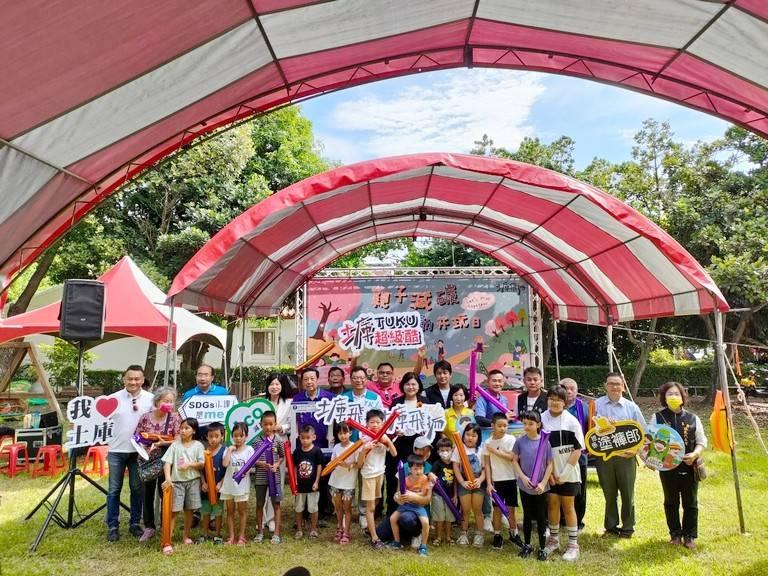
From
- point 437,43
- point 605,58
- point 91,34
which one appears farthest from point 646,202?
point 91,34

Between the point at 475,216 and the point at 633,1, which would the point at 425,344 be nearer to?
the point at 475,216

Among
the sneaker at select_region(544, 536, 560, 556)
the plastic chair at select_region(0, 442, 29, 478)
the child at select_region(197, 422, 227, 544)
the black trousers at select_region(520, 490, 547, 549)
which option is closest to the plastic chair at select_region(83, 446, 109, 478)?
the plastic chair at select_region(0, 442, 29, 478)

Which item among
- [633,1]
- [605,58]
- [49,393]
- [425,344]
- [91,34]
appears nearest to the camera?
[91,34]

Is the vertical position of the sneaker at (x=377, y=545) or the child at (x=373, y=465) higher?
the child at (x=373, y=465)

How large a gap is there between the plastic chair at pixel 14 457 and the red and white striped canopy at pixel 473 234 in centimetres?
347

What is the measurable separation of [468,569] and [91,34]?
4422mm

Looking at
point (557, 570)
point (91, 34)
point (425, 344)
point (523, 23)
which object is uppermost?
point (523, 23)

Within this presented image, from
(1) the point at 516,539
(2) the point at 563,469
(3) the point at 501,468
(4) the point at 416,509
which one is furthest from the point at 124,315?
(2) the point at 563,469

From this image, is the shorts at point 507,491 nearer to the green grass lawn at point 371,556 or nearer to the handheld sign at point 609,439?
the green grass lawn at point 371,556

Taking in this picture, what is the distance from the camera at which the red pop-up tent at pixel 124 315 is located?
27.1ft

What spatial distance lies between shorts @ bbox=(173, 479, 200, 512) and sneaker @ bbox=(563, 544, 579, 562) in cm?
308

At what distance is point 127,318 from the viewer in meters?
8.52

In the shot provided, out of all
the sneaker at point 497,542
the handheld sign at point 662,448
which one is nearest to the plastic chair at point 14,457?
the sneaker at point 497,542

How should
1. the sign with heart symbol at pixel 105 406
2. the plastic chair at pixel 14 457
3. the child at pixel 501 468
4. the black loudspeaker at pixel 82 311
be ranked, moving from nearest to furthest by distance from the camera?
the child at pixel 501 468, the sign with heart symbol at pixel 105 406, the black loudspeaker at pixel 82 311, the plastic chair at pixel 14 457
